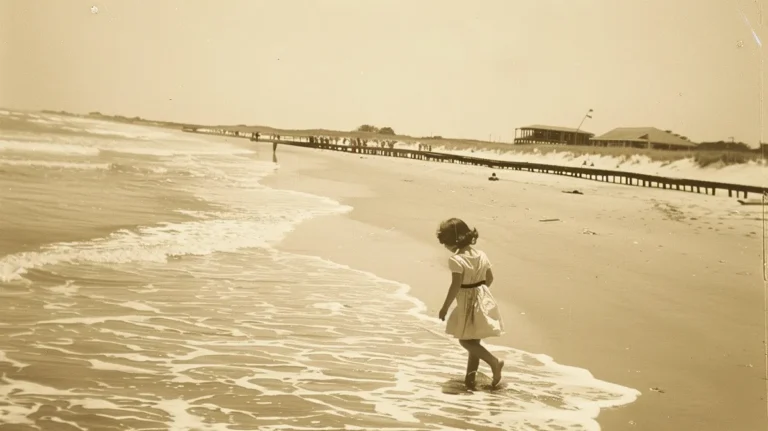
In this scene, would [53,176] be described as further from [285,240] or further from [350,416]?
[350,416]

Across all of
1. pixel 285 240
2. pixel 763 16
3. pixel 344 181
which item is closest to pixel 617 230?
pixel 763 16

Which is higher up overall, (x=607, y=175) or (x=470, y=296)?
(x=607, y=175)

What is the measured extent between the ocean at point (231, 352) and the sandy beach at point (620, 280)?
34 centimetres

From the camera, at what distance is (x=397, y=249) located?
26.4ft

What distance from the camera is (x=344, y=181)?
65.4 ft

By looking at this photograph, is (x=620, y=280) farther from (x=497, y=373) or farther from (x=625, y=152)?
(x=625, y=152)

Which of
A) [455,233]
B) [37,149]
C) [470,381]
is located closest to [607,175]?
[470,381]

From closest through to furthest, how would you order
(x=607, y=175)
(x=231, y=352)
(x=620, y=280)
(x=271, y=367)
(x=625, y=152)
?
1. (x=271, y=367)
2. (x=231, y=352)
3. (x=620, y=280)
4. (x=607, y=175)
5. (x=625, y=152)

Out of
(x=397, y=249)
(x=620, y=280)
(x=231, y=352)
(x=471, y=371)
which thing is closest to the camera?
(x=471, y=371)

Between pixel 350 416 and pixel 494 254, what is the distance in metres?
4.58

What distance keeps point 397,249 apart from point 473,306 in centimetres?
451

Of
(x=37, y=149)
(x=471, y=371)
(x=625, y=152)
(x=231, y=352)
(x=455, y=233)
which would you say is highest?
(x=625, y=152)

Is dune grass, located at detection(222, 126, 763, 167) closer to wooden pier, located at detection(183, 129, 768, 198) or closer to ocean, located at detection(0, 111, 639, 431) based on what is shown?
wooden pier, located at detection(183, 129, 768, 198)

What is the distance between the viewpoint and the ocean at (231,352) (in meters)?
3.27
